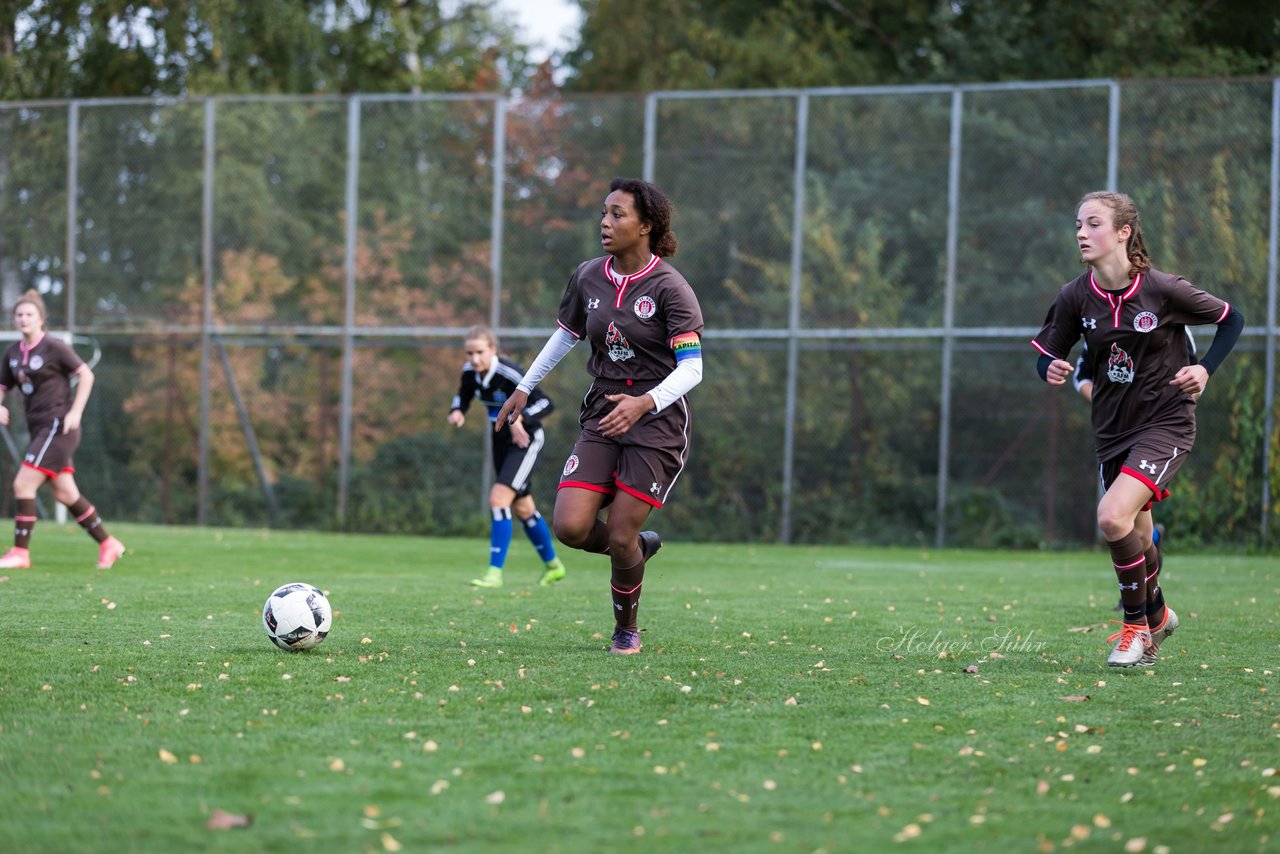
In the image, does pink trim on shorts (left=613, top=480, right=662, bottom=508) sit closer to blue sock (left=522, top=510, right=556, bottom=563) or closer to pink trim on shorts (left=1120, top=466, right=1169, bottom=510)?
pink trim on shorts (left=1120, top=466, right=1169, bottom=510)

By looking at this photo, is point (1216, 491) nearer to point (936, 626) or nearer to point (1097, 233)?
point (936, 626)

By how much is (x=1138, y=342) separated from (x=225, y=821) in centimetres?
478

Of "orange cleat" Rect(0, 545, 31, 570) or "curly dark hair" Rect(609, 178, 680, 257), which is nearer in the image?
"curly dark hair" Rect(609, 178, 680, 257)

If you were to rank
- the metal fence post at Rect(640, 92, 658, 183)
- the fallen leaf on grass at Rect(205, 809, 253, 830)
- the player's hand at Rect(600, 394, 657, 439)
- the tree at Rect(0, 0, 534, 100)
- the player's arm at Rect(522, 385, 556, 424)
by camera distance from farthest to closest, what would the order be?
the tree at Rect(0, 0, 534, 100) → the metal fence post at Rect(640, 92, 658, 183) → the player's arm at Rect(522, 385, 556, 424) → the player's hand at Rect(600, 394, 657, 439) → the fallen leaf on grass at Rect(205, 809, 253, 830)

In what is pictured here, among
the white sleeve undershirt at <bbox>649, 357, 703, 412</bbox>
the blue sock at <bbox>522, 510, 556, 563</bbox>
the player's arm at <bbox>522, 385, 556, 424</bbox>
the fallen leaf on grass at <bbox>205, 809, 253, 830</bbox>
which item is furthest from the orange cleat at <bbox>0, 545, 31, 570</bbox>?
the fallen leaf on grass at <bbox>205, 809, 253, 830</bbox>

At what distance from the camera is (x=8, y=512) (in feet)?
71.2

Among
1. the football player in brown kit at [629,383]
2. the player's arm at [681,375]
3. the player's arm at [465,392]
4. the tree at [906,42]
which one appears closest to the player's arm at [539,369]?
the football player in brown kit at [629,383]

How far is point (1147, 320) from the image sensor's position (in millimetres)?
6781

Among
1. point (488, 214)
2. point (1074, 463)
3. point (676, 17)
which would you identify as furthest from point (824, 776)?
point (676, 17)

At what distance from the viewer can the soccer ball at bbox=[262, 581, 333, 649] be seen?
664cm

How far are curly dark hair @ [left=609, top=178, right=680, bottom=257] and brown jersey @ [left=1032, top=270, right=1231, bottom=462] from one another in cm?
191

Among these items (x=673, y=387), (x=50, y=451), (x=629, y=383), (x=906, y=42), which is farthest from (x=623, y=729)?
(x=906, y=42)

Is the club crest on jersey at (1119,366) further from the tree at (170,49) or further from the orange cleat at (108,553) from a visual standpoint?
the tree at (170,49)

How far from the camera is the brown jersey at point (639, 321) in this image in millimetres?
6723
